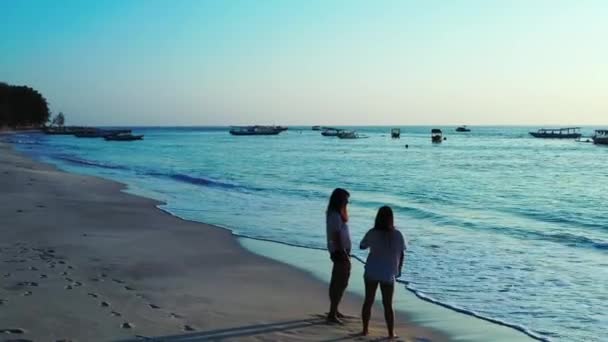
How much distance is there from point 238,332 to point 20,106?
153503 mm

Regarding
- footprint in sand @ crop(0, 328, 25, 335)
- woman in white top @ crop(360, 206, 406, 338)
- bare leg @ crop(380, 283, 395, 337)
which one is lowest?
footprint in sand @ crop(0, 328, 25, 335)

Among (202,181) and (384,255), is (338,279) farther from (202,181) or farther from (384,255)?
(202,181)

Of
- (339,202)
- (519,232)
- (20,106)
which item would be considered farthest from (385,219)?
(20,106)

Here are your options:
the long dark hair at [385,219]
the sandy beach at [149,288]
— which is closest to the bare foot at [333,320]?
the sandy beach at [149,288]

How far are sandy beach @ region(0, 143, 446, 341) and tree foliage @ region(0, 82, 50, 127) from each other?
432 feet

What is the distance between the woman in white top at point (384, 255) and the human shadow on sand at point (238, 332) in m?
1.05

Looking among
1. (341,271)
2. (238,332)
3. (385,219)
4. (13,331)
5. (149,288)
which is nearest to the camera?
(13,331)

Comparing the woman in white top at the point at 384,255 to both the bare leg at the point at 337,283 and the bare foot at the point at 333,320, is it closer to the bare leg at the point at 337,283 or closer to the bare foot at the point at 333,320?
the bare leg at the point at 337,283

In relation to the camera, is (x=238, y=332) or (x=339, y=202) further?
(x=339, y=202)

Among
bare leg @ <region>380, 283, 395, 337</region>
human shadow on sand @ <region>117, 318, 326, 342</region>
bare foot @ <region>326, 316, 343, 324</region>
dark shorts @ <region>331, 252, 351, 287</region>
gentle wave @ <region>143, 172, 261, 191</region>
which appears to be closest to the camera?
human shadow on sand @ <region>117, 318, 326, 342</region>

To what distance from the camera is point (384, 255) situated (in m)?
7.65

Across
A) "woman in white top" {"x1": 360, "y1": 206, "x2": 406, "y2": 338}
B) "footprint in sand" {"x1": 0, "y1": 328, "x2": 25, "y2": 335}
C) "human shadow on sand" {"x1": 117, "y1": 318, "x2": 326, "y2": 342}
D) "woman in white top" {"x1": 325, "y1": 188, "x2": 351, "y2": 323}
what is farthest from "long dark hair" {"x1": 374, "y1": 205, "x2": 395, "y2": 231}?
"footprint in sand" {"x1": 0, "y1": 328, "x2": 25, "y2": 335}

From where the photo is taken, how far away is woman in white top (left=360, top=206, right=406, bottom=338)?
7609 mm

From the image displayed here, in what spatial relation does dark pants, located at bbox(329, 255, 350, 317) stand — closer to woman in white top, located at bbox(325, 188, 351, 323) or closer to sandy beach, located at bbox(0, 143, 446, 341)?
woman in white top, located at bbox(325, 188, 351, 323)
